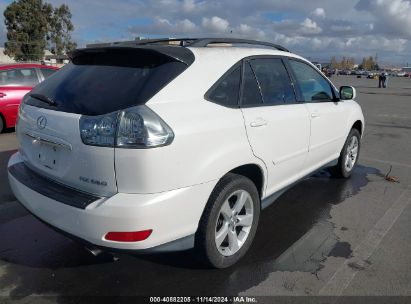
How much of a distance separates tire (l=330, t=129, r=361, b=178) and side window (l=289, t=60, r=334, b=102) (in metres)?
0.88

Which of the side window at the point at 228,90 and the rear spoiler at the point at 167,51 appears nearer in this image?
→ the rear spoiler at the point at 167,51

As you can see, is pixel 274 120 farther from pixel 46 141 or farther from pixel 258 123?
pixel 46 141

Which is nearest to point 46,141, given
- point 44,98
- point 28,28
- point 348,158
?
point 44,98

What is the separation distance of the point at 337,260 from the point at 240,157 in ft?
4.22

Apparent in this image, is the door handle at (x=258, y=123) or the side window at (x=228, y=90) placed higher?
the side window at (x=228, y=90)

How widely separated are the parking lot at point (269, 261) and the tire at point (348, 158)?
0.69 meters

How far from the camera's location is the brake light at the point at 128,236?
2.53 m

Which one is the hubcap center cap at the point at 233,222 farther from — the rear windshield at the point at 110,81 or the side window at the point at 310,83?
the side window at the point at 310,83

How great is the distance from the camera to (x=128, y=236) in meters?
2.53

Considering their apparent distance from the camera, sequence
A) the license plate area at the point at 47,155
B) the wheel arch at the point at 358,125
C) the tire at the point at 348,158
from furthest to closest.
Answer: the wheel arch at the point at 358,125 < the tire at the point at 348,158 < the license plate area at the point at 47,155

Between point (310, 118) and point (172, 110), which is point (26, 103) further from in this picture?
point (310, 118)

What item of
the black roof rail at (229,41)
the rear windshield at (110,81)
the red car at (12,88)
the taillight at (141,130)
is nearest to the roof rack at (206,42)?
the black roof rail at (229,41)

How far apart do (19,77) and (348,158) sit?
718 cm

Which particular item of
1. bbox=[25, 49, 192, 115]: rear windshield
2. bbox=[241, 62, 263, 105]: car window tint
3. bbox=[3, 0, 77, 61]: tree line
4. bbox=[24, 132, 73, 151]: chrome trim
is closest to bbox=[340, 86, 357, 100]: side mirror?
bbox=[241, 62, 263, 105]: car window tint
